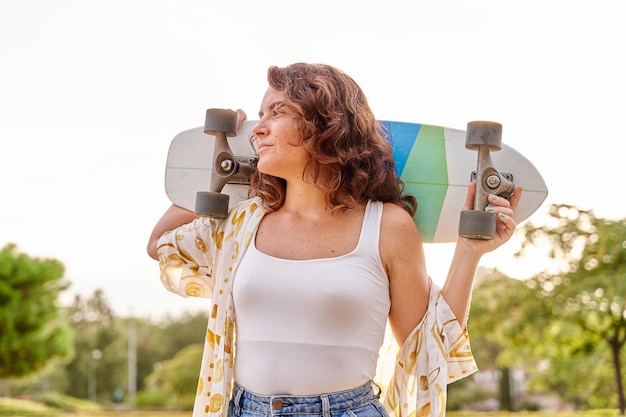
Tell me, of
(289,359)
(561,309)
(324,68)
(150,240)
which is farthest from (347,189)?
(561,309)

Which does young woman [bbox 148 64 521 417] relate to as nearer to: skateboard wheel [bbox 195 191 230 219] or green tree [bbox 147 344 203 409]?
skateboard wheel [bbox 195 191 230 219]

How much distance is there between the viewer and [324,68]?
210 cm

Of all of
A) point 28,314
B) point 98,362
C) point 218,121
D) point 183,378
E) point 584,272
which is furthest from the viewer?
point 98,362

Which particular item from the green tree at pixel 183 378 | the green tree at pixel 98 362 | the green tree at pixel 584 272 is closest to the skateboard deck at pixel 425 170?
the green tree at pixel 584 272

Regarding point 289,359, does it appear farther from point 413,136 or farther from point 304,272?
point 413,136

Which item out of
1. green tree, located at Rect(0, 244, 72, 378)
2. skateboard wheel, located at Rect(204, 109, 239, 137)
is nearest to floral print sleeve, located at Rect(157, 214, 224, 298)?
skateboard wheel, located at Rect(204, 109, 239, 137)

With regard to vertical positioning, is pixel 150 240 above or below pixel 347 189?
below

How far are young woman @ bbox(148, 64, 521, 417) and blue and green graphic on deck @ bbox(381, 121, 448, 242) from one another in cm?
10

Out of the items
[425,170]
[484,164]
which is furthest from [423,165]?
[484,164]

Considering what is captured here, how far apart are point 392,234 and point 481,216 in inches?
9.2

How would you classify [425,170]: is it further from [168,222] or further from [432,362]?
[168,222]

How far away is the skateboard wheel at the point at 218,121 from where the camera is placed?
225 cm

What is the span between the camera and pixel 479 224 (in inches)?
78.2

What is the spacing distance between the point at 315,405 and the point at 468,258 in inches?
22.0
